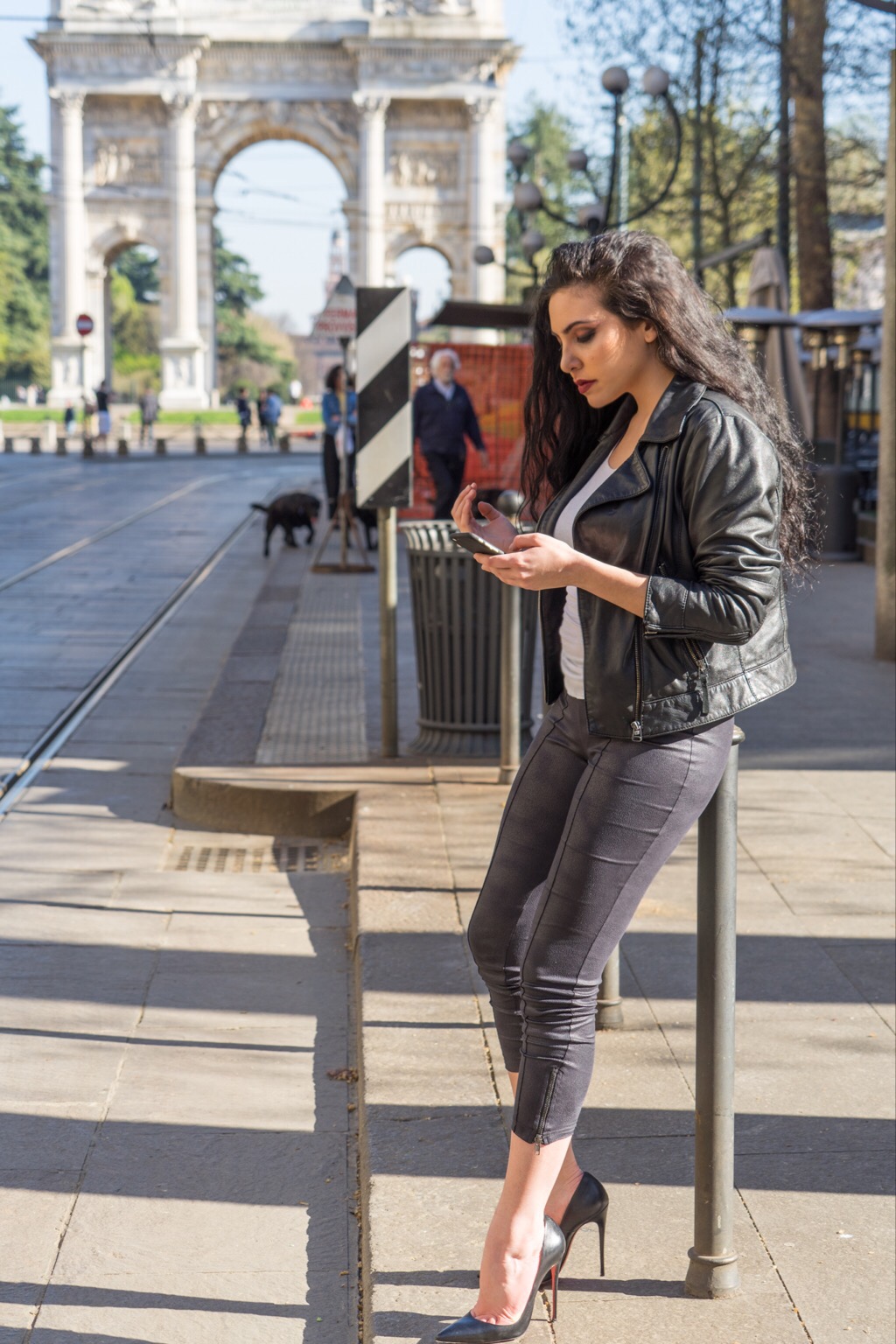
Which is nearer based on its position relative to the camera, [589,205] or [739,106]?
[589,205]

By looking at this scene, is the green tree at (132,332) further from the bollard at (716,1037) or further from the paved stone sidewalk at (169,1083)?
the bollard at (716,1037)

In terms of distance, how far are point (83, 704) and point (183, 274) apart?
5445cm

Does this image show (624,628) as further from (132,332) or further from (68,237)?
(132,332)

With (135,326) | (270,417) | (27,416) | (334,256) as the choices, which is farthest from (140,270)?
(270,417)

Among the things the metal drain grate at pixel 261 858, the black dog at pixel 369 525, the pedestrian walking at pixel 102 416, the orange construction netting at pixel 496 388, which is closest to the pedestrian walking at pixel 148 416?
the pedestrian walking at pixel 102 416

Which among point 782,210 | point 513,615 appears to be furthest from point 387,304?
point 782,210

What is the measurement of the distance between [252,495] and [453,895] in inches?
963

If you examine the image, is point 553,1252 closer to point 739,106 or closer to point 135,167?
point 739,106

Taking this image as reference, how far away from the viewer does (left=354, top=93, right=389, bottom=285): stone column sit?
6053 cm

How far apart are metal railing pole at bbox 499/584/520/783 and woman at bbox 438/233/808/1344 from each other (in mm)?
3693

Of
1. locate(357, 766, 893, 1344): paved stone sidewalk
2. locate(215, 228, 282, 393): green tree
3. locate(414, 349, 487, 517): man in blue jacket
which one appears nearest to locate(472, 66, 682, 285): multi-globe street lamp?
locate(414, 349, 487, 517): man in blue jacket

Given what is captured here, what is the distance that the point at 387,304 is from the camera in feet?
23.1

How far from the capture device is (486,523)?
2838 mm

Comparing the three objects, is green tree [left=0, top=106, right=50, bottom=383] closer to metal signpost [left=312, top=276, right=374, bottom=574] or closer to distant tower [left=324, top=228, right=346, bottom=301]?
distant tower [left=324, top=228, right=346, bottom=301]
